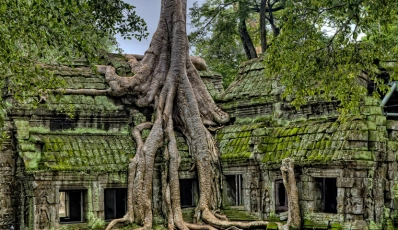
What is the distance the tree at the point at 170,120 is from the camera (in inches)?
685

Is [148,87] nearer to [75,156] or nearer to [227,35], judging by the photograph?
[75,156]

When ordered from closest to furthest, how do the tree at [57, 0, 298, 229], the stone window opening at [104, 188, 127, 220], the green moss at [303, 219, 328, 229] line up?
1. the green moss at [303, 219, 328, 229]
2. the tree at [57, 0, 298, 229]
3. the stone window opening at [104, 188, 127, 220]

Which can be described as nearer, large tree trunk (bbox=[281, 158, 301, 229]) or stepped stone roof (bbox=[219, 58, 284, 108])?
large tree trunk (bbox=[281, 158, 301, 229])

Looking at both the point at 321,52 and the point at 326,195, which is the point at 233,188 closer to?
the point at 326,195

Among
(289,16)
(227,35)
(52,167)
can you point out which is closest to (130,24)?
(289,16)

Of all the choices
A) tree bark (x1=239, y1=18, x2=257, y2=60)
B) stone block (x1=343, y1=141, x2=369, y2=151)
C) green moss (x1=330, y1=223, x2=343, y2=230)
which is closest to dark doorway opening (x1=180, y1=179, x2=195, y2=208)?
green moss (x1=330, y1=223, x2=343, y2=230)

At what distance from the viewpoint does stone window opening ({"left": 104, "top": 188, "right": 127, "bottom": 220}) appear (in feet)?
59.4

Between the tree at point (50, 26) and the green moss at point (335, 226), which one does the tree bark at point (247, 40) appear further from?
the tree at point (50, 26)

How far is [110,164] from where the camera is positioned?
17.7 metres

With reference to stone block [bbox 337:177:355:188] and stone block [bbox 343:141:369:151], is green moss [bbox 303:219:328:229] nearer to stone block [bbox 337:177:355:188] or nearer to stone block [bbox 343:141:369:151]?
stone block [bbox 337:177:355:188]

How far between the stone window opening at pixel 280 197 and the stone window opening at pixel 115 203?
3.79 metres

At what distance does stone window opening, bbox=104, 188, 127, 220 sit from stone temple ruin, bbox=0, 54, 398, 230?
3cm

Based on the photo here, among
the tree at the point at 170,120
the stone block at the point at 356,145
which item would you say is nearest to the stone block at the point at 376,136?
the stone block at the point at 356,145

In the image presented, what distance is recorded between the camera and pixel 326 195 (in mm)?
16469
